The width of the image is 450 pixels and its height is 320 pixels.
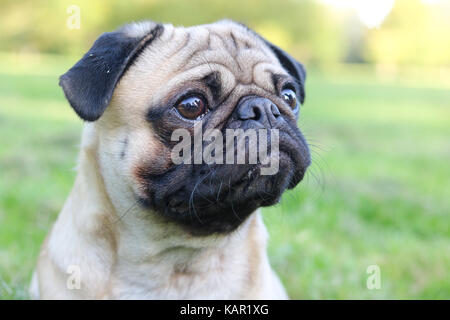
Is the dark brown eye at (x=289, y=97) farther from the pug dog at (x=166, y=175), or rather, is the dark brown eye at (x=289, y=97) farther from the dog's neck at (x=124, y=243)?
the dog's neck at (x=124, y=243)

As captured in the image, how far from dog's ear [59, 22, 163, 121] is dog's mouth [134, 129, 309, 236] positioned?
526 mm

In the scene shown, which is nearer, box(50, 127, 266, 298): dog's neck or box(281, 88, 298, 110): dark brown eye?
box(50, 127, 266, 298): dog's neck

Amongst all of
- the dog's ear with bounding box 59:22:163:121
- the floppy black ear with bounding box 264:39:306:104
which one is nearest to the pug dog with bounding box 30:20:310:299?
the dog's ear with bounding box 59:22:163:121

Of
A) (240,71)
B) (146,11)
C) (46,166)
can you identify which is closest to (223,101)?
(240,71)

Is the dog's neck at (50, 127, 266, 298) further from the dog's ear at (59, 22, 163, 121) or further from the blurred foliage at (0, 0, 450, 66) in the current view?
the blurred foliage at (0, 0, 450, 66)

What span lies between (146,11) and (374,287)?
42.2m

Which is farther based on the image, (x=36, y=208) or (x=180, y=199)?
(x=36, y=208)

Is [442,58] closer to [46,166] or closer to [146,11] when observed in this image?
[146,11]

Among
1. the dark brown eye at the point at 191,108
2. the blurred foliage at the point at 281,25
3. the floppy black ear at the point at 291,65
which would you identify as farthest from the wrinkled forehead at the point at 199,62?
the blurred foliage at the point at 281,25

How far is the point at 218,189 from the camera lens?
297cm

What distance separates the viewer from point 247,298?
3.63 meters

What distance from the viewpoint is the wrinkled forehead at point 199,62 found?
128 inches

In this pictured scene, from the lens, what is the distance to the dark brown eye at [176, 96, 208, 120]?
3.13 m

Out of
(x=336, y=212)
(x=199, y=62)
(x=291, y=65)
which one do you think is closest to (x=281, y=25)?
(x=336, y=212)
